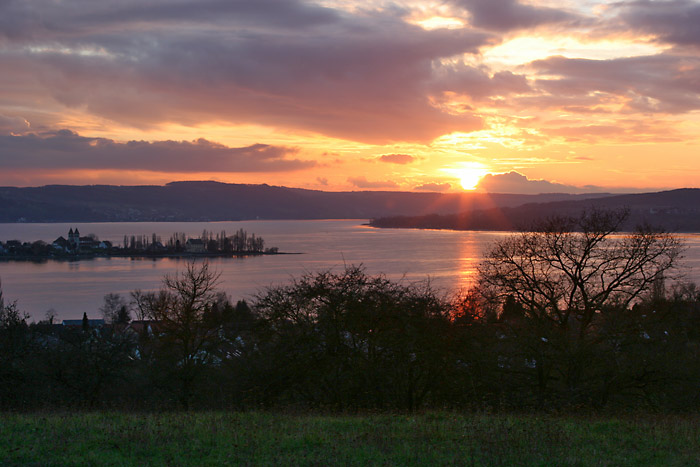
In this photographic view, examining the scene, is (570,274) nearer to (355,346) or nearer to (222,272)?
(355,346)

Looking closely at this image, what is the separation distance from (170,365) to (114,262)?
59.4 metres

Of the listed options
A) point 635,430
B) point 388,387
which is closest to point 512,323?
point 388,387

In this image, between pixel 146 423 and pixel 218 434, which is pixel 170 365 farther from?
pixel 218 434

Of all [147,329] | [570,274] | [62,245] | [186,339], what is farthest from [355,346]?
[62,245]

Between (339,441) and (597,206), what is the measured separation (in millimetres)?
82859

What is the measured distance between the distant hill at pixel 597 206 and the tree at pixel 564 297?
5525 centimetres

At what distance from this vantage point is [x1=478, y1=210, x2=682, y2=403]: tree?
26.6 feet

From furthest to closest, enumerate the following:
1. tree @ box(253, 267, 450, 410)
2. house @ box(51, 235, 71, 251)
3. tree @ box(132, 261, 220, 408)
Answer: house @ box(51, 235, 71, 251) < tree @ box(132, 261, 220, 408) < tree @ box(253, 267, 450, 410)

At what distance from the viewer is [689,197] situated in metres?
98.4

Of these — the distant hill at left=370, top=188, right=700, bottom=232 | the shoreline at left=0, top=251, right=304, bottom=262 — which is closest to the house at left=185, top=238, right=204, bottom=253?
the shoreline at left=0, top=251, right=304, bottom=262

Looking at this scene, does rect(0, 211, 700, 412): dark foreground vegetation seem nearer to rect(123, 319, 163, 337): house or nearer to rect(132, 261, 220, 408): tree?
rect(132, 261, 220, 408): tree

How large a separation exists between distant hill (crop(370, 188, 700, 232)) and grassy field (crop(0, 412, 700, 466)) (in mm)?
61860

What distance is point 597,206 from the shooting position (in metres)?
79.3

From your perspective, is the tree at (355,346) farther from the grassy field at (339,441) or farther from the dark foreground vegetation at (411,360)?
the grassy field at (339,441)
